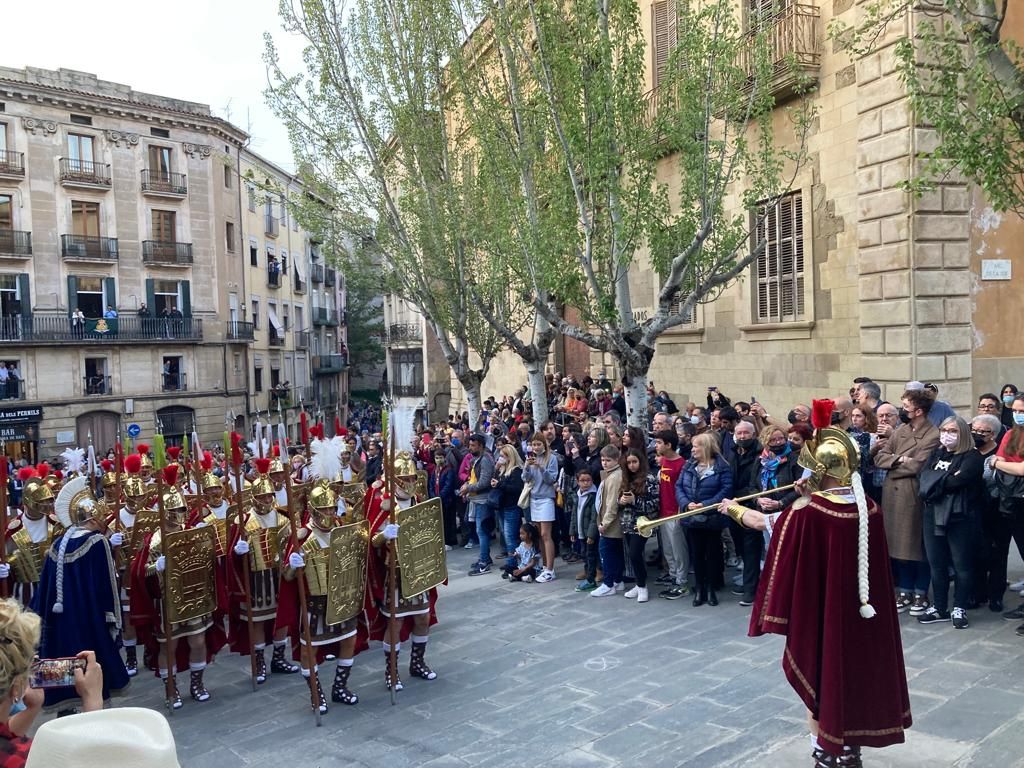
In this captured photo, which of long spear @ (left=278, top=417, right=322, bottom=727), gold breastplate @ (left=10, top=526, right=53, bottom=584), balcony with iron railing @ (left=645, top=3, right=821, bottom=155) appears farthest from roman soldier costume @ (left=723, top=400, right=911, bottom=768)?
balcony with iron railing @ (left=645, top=3, right=821, bottom=155)

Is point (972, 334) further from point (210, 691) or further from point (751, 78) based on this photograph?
point (210, 691)

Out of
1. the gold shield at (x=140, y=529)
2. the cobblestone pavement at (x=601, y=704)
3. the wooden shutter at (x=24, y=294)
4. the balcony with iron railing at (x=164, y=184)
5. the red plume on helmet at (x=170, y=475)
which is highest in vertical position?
the balcony with iron railing at (x=164, y=184)

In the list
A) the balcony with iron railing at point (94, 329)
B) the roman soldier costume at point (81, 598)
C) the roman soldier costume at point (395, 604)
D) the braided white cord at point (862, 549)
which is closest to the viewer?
the braided white cord at point (862, 549)

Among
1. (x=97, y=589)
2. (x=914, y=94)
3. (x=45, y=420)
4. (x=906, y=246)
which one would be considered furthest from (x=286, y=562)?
(x=45, y=420)

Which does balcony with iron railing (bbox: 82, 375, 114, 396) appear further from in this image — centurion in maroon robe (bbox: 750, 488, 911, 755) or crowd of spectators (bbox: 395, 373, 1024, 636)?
centurion in maroon robe (bbox: 750, 488, 911, 755)

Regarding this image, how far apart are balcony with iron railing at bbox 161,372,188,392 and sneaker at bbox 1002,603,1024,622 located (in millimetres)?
32184

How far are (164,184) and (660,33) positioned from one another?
24.2 metres

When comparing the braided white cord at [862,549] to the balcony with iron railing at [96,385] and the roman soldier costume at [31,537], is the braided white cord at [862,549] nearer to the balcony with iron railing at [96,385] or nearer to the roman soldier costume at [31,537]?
the roman soldier costume at [31,537]

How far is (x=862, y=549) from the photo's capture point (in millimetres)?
4453

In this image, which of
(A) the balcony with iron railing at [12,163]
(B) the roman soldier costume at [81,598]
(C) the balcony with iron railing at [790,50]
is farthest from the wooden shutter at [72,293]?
(B) the roman soldier costume at [81,598]

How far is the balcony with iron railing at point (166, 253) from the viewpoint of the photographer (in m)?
33.5

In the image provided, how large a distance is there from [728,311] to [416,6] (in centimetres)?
768

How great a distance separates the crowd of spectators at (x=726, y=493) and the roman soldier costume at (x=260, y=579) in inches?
130

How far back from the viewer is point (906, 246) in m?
11.3
